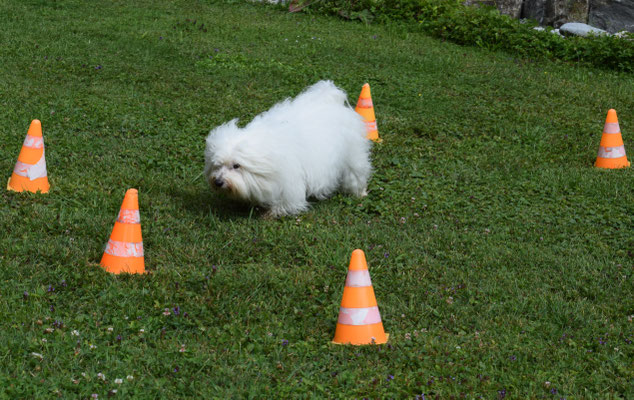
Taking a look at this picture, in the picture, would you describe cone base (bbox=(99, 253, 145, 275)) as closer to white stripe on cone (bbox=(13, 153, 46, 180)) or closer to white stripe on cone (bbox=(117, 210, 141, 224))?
white stripe on cone (bbox=(117, 210, 141, 224))

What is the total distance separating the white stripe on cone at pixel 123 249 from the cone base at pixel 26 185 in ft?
5.50

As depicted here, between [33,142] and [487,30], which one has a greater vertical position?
[487,30]

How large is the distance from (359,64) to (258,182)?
6549 millimetres

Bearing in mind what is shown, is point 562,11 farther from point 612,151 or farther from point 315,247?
point 315,247

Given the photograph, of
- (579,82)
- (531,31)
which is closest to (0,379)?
(579,82)

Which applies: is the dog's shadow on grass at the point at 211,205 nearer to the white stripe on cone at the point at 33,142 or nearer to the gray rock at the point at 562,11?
the white stripe on cone at the point at 33,142

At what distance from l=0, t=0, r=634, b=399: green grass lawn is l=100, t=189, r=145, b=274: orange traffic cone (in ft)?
0.42

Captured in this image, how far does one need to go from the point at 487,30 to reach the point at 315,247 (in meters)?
9.44

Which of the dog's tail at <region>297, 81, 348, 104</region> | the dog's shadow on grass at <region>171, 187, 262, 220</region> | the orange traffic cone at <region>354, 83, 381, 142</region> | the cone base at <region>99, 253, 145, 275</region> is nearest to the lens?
the cone base at <region>99, 253, 145, 275</region>

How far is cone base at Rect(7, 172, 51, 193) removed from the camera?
6473mm

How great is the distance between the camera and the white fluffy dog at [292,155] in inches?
243

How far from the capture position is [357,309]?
4430mm

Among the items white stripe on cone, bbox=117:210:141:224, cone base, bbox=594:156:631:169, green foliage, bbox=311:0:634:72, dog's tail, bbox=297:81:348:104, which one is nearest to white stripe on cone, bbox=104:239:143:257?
white stripe on cone, bbox=117:210:141:224

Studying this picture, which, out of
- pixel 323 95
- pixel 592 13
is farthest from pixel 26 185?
pixel 592 13
